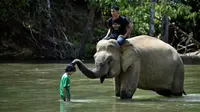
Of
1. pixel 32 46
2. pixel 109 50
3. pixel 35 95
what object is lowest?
pixel 32 46

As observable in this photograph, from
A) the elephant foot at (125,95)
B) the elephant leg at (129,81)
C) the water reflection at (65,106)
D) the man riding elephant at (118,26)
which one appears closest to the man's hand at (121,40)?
the man riding elephant at (118,26)

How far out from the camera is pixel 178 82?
1528cm

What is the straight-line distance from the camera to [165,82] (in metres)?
15.0

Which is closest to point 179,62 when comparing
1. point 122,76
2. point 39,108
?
point 122,76

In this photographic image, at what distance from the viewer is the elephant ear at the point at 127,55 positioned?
45.4ft

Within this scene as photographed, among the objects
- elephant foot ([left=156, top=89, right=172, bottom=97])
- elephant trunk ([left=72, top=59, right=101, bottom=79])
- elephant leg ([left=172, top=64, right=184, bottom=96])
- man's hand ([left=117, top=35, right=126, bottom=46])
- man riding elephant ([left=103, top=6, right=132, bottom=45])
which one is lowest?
elephant foot ([left=156, top=89, right=172, bottom=97])

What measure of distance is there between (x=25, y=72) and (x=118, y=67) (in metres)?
10.0

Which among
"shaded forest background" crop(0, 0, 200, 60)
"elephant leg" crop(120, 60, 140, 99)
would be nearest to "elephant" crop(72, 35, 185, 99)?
"elephant leg" crop(120, 60, 140, 99)

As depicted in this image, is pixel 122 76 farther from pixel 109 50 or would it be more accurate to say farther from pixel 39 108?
pixel 39 108

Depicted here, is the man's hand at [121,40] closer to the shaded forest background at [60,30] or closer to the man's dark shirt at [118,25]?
the man's dark shirt at [118,25]

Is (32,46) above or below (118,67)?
below

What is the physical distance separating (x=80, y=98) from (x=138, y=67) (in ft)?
4.91

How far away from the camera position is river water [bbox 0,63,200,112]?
1192cm

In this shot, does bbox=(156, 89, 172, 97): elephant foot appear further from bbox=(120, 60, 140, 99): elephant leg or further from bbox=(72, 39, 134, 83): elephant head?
bbox=(72, 39, 134, 83): elephant head
